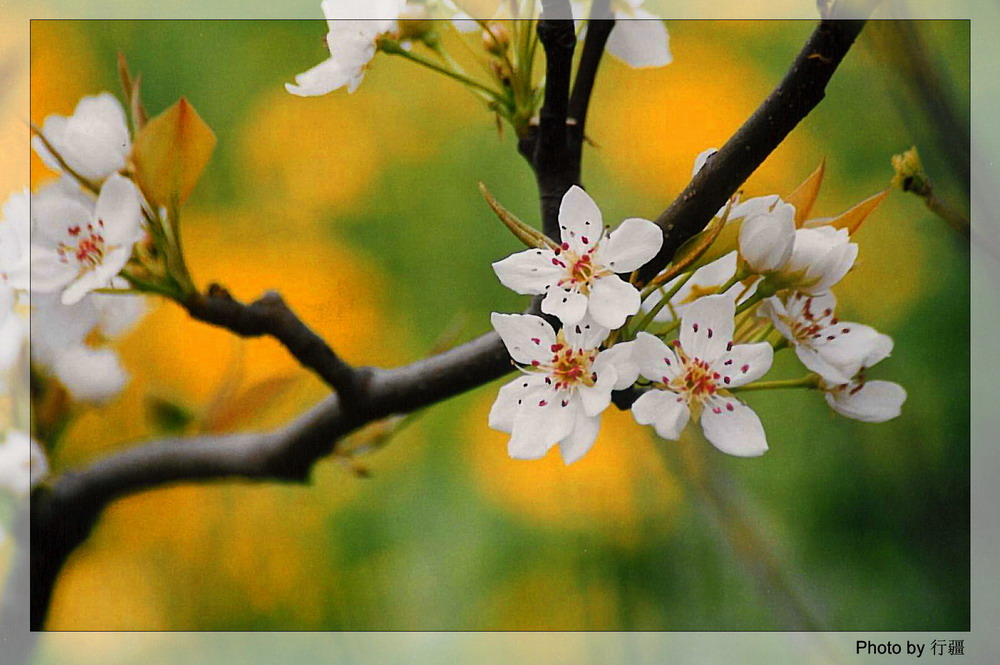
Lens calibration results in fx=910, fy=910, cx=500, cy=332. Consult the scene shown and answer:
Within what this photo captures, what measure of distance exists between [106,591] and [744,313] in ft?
1.62

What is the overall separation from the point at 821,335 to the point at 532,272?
169 mm

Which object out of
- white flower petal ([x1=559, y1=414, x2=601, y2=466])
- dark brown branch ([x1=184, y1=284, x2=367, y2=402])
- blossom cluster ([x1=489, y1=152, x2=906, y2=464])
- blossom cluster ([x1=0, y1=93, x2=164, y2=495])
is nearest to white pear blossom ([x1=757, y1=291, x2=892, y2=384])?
blossom cluster ([x1=489, y1=152, x2=906, y2=464])

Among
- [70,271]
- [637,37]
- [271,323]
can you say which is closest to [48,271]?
[70,271]

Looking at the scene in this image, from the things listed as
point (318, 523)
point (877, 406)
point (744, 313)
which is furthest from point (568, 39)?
point (318, 523)

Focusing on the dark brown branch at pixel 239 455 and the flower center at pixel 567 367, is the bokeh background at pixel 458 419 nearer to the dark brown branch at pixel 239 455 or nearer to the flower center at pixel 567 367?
the dark brown branch at pixel 239 455

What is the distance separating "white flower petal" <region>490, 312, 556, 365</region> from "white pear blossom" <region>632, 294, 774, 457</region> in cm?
5

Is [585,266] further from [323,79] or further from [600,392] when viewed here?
[323,79]

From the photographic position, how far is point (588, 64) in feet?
1.66

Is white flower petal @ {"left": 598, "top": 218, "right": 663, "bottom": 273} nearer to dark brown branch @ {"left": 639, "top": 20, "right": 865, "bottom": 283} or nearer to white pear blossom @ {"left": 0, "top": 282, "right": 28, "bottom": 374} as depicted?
dark brown branch @ {"left": 639, "top": 20, "right": 865, "bottom": 283}

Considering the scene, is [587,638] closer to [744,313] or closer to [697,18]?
[744,313]

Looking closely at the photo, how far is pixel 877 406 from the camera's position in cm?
54

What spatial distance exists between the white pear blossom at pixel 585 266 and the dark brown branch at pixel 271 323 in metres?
0.11

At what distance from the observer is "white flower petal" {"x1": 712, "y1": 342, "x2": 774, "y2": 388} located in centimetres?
46

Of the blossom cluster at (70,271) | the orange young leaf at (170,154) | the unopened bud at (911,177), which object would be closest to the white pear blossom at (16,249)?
the blossom cluster at (70,271)
